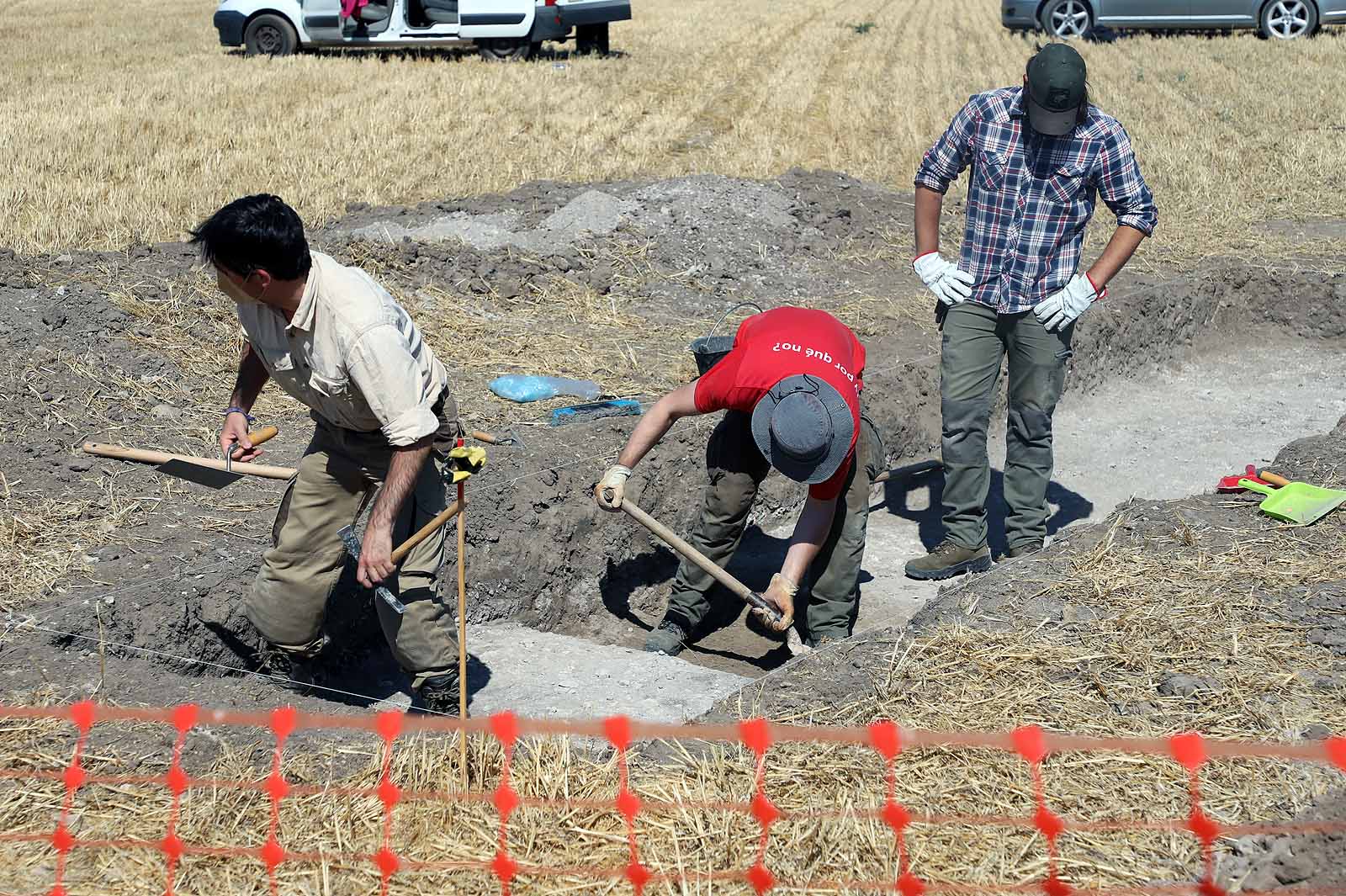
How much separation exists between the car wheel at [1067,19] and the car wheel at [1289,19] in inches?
104

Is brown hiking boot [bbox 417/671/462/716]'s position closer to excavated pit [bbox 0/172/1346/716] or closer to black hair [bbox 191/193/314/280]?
excavated pit [bbox 0/172/1346/716]

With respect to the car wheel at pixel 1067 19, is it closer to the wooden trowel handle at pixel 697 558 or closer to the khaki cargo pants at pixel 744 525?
the khaki cargo pants at pixel 744 525

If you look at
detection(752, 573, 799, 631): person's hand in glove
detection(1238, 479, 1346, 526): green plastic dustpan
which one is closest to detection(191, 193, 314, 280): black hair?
detection(752, 573, 799, 631): person's hand in glove

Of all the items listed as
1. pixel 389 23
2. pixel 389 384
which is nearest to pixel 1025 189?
pixel 389 384

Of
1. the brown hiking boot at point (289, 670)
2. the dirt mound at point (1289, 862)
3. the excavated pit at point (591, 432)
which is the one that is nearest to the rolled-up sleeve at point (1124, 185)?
the excavated pit at point (591, 432)

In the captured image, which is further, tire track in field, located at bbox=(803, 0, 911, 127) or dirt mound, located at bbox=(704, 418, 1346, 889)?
tire track in field, located at bbox=(803, 0, 911, 127)

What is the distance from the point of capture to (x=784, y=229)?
10.1 meters

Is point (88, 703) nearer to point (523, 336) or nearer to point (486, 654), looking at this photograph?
point (486, 654)

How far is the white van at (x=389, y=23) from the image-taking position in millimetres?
17141

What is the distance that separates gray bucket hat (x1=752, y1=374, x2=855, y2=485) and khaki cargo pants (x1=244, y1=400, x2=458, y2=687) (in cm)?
113

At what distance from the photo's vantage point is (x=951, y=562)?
6.09 meters

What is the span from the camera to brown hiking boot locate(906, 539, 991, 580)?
6.10m

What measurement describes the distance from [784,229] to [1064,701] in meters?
6.65

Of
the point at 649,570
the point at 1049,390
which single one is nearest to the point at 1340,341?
the point at 1049,390
